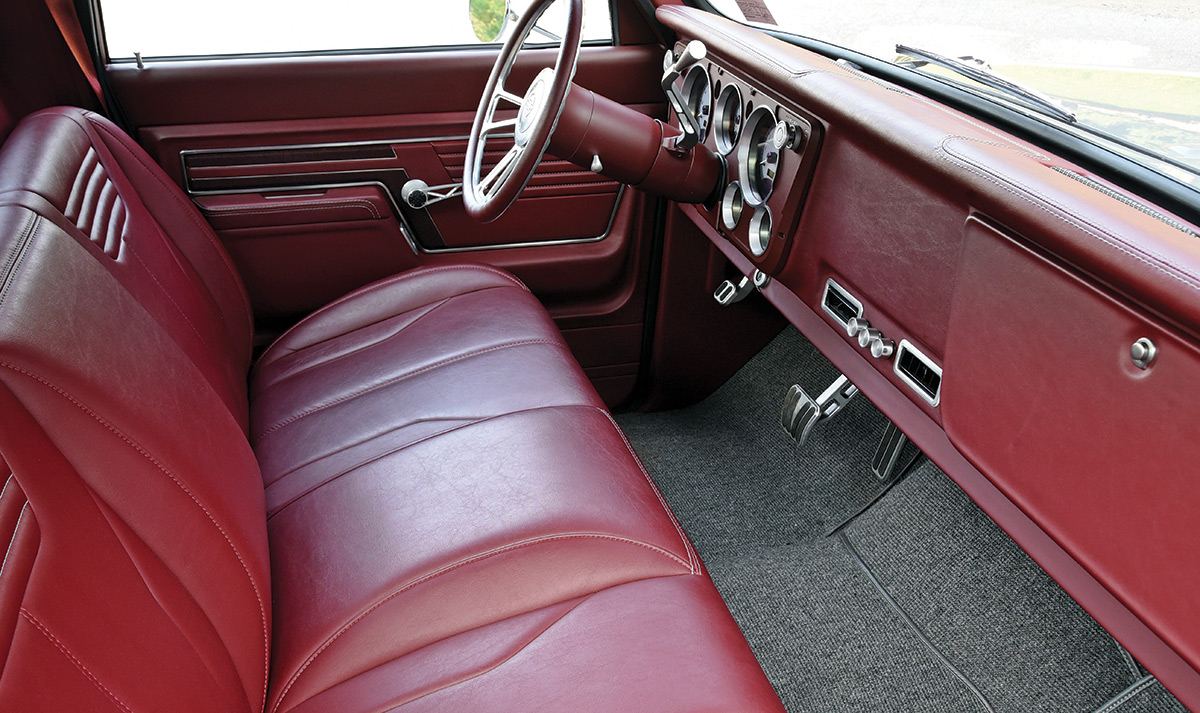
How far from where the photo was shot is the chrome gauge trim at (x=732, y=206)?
155cm

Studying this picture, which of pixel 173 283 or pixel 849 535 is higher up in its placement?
pixel 173 283

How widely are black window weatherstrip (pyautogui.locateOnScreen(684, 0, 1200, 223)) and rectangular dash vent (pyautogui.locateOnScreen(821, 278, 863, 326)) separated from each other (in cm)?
32

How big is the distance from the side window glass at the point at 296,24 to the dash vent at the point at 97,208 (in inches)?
23.4

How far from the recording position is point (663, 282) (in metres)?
2.06

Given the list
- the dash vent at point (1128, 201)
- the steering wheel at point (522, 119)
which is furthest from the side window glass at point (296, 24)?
the dash vent at point (1128, 201)

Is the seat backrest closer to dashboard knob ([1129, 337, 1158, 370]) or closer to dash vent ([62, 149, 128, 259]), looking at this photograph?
dash vent ([62, 149, 128, 259])

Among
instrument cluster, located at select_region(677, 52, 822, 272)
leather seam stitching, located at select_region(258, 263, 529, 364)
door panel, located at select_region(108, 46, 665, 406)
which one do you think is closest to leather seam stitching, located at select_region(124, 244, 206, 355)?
leather seam stitching, located at select_region(258, 263, 529, 364)

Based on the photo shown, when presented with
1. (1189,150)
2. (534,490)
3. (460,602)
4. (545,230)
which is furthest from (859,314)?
(545,230)

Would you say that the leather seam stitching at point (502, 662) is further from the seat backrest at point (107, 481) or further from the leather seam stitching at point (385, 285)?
the leather seam stitching at point (385, 285)

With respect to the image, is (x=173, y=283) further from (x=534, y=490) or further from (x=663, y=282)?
(x=663, y=282)

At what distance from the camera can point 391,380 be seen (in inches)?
55.7

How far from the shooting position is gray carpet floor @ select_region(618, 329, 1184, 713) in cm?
136

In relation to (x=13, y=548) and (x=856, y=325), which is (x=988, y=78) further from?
(x=13, y=548)

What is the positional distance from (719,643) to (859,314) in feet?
1.83
